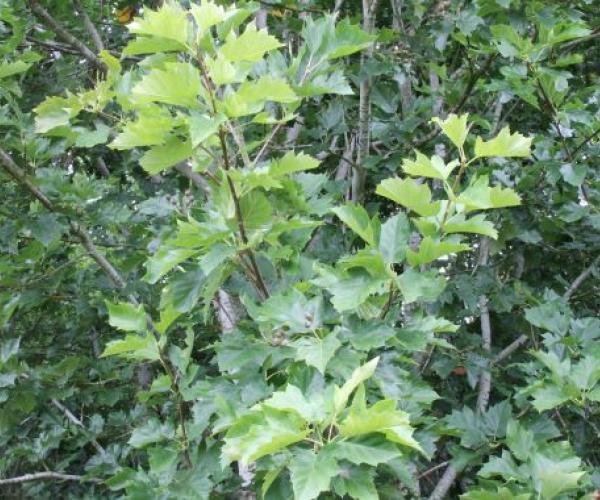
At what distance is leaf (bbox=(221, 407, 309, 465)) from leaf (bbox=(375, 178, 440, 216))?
0.44m

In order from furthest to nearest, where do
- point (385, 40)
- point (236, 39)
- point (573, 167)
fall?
point (385, 40) < point (573, 167) < point (236, 39)

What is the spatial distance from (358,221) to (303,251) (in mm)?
771

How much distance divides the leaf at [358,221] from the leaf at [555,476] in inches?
27.5

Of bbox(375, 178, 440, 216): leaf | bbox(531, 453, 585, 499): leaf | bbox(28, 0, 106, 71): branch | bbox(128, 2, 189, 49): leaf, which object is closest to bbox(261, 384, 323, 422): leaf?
bbox(375, 178, 440, 216): leaf

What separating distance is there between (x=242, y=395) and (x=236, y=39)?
0.66m

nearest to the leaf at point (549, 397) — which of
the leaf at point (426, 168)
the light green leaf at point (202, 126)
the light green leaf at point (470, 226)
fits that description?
the light green leaf at point (470, 226)

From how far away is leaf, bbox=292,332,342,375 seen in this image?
123 centimetres

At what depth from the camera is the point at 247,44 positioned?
1254 millimetres

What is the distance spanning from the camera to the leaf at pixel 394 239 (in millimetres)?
1351

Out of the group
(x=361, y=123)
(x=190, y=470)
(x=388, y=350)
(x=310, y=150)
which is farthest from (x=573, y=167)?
(x=190, y=470)

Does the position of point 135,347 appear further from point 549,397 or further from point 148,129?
point 549,397

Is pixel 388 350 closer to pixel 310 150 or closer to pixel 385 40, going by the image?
pixel 310 150

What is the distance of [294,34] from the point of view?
2949 mm

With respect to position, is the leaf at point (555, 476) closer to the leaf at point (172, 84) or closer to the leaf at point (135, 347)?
the leaf at point (135, 347)
